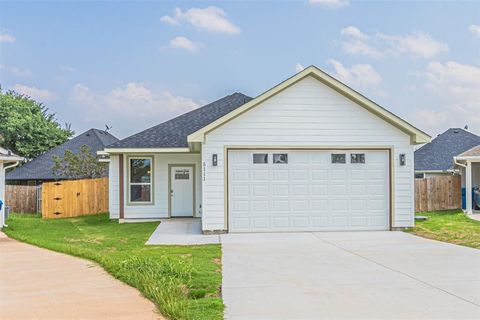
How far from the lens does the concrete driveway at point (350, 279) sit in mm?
5164

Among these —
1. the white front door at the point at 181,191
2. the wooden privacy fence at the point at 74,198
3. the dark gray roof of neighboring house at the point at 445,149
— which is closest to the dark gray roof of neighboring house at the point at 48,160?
the wooden privacy fence at the point at 74,198

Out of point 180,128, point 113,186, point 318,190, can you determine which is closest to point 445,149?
point 180,128

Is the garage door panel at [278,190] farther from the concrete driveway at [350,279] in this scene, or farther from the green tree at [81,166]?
the green tree at [81,166]

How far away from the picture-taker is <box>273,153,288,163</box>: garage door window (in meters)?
13.1

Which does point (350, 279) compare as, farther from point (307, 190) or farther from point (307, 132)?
point (307, 132)

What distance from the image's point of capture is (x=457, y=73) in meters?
18.9

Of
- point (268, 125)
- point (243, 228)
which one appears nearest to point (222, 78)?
point (268, 125)

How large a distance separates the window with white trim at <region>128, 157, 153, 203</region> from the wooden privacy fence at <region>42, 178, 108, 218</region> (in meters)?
3.94

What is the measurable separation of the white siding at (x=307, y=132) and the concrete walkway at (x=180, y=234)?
672mm

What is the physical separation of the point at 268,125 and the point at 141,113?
47.5 ft

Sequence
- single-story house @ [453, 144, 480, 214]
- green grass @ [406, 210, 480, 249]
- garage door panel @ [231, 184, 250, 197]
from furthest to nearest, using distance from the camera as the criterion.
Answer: single-story house @ [453, 144, 480, 214]
garage door panel @ [231, 184, 250, 197]
green grass @ [406, 210, 480, 249]

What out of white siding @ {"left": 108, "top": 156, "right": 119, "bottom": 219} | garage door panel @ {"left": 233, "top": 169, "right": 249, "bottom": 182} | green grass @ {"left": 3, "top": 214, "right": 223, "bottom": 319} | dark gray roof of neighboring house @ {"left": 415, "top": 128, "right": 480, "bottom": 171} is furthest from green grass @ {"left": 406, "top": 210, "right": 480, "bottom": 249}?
dark gray roof of neighboring house @ {"left": 415, "top": 128, "right": 480, "bottom": 171}

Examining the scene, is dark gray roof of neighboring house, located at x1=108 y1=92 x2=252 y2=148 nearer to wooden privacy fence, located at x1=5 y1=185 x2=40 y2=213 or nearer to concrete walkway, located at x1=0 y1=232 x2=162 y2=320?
wooden privacy fence, located at x1=5 y1=185 x2=40 y2=213

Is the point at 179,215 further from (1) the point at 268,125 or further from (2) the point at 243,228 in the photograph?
(1) the point at 268,125
